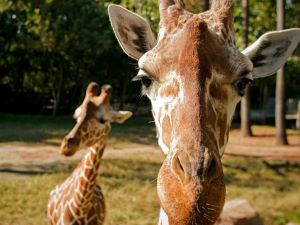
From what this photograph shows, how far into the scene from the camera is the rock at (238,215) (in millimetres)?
6157

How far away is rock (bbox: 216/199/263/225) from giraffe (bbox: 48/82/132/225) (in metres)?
1.92

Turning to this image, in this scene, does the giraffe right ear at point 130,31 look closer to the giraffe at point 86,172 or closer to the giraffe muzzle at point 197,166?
the giraffe muzzle at point 197,166

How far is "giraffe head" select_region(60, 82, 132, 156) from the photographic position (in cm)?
551

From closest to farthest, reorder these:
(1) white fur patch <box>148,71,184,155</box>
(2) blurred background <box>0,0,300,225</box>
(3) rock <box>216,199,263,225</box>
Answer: (1) white fur patch <box>148,71,184,155</box>
(3) rock <box>216,199,263,225</box>
(2) blurred background <box>0,0,300,225</box>

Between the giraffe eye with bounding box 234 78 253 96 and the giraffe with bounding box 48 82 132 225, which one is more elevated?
the giraffe eye with bounding box 234 78 253 96

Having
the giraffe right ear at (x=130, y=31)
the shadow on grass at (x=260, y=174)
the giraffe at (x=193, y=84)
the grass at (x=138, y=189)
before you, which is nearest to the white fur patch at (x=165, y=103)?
the giraffe at (x=193, y=84)

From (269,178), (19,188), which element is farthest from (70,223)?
(269,178)

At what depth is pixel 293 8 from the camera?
1867 centimetres

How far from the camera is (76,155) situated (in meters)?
13.0

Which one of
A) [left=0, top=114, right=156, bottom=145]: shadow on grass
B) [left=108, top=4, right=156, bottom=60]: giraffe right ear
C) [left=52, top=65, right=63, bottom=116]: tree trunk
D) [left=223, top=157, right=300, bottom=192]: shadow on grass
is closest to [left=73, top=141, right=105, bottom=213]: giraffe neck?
[left=108, top=4, right=156, bottom=60]: giraffe right ear

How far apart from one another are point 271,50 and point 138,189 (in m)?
6.81

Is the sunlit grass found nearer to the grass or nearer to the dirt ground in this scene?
the grass

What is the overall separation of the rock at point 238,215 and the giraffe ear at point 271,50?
3526mm

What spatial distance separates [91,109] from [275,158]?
889cm
